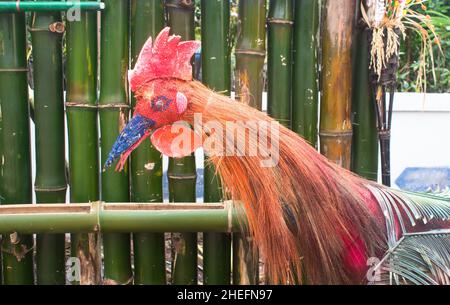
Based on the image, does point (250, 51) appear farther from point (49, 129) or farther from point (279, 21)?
point (49, 129)

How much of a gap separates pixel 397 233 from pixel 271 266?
44 centimetres

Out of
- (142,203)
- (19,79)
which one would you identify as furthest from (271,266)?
(19,79)

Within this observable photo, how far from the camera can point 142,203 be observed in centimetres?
184

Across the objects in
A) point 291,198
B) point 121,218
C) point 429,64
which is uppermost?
point 429,64

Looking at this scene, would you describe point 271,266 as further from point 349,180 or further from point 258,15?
point 258,15

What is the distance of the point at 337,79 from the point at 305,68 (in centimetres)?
13

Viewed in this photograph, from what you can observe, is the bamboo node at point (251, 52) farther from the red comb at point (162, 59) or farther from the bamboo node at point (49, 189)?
the bamboo node at point (49, 189)

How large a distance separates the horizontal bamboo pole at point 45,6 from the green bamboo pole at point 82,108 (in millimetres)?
60

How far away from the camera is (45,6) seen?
5.88ft

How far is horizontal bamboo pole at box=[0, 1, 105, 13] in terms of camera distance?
1.79 m

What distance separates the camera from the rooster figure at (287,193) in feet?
5.24

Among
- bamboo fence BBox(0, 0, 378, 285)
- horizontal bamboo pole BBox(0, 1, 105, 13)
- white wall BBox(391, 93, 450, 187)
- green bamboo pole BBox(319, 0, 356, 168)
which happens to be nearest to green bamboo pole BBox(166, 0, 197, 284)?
bamboo fence BBox(0, 0, 378, 285)

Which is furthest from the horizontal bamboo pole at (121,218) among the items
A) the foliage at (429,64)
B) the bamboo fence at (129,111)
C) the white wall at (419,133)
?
the foliage at (429,64)
